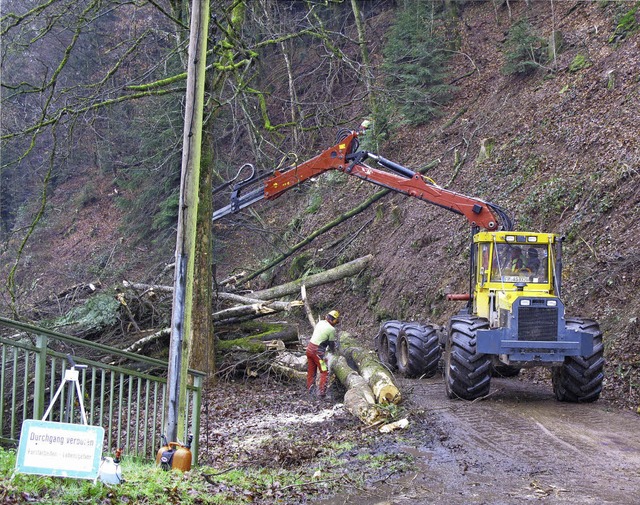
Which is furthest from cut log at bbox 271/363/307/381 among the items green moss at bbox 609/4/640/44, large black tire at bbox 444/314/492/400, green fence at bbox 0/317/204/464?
green moss at bbox 609/4/640/44

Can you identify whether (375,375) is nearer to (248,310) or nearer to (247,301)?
(248,310)

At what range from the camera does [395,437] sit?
30.4ft

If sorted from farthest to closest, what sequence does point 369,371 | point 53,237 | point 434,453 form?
point 53,237, point 369,371, point 434,453

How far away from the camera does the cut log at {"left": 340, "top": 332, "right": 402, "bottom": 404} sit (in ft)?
35.8

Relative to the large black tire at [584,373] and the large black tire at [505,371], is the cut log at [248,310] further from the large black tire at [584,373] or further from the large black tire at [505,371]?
the large black tire at [584,373]

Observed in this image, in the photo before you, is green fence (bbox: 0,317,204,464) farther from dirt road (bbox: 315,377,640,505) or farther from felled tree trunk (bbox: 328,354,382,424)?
felled tree trunk (bbox: 328,354,382,424)

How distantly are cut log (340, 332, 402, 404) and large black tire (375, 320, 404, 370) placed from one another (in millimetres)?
850

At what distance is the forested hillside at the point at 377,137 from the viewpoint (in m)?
A: 13.4

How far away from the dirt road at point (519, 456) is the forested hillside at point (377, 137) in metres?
1.65

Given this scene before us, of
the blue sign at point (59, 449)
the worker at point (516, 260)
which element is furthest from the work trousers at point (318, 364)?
the blue sign at point (59, 449)

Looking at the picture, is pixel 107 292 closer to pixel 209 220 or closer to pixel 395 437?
pixel 209 220

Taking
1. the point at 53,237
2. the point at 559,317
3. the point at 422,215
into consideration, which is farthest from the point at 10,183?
the point at 559,317

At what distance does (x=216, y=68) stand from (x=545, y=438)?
28.5 ft

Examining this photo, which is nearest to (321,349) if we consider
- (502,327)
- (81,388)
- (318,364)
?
(318,364)
